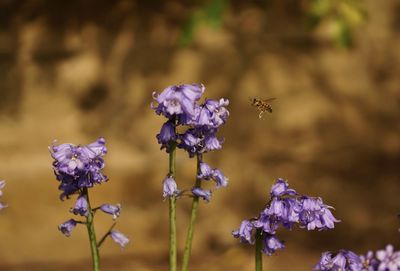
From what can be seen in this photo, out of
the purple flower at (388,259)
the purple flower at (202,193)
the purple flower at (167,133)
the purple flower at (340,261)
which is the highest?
the purple flower at (167,133)

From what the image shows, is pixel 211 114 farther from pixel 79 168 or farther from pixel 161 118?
pixel 161 118

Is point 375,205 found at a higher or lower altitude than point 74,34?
lower

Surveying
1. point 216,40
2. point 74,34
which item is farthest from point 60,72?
point 216,40

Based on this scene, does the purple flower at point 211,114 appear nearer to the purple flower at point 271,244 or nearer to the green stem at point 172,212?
the green stem at point 172,212

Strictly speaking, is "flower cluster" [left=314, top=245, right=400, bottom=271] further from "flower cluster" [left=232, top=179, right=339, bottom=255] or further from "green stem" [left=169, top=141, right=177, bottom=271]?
"green stem" [left=169, top=141, right=177, bottom=271]

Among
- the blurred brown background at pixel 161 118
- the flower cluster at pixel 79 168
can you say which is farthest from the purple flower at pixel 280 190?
the blurred brown background at pixel 161 118

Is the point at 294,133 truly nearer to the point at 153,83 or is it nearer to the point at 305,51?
the point at 305,51

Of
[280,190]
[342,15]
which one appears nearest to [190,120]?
[280,190]

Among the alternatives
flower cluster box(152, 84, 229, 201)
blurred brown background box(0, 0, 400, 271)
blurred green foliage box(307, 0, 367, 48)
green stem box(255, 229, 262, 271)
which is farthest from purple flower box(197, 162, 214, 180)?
blurred brown background box(0, 0, 400, 271)
